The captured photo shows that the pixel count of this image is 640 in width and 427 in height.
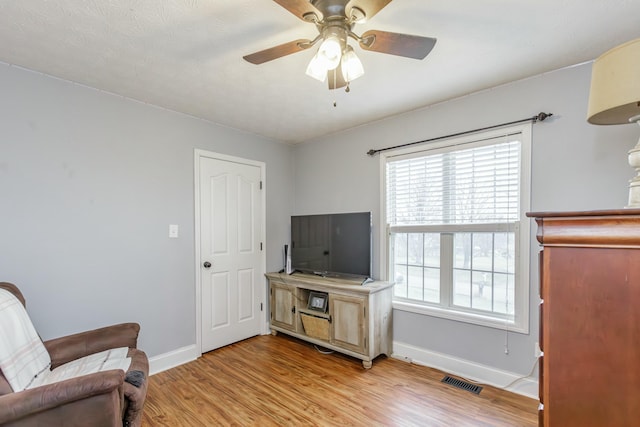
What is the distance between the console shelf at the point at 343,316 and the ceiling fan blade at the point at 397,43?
195 centimetres

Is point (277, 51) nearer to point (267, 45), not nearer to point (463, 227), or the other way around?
point (267, 45)

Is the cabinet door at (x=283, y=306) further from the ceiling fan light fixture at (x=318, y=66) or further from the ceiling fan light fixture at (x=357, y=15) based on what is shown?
the ceiling fan light fixture at (x=357, y=15)

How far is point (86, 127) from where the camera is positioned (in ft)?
7.75

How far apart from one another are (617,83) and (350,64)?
1086 millimetres

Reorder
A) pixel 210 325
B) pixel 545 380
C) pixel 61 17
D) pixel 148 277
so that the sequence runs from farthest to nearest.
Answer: pixel 210 325, pixel 148 277, pixel 61 17, pixel 545 380

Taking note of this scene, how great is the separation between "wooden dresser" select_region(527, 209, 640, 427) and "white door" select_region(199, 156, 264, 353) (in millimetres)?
2847

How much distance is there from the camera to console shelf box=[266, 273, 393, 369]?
2762mm

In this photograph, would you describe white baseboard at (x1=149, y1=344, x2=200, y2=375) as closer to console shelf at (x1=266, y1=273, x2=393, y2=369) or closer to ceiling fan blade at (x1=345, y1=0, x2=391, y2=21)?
console shelf at (x1=266, y1=273, x2=393, y2=369)

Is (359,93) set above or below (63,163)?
above

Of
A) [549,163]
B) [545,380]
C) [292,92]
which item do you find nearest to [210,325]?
[292,92]

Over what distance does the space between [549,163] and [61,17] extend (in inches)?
124

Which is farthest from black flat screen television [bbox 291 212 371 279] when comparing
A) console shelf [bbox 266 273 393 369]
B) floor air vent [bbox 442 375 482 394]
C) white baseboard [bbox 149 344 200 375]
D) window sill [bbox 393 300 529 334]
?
white baseboard [bbox 149 344 200 375]

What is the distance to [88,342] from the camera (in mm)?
2037

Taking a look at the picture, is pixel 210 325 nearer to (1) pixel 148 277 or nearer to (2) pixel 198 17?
(1) pixel 148 277
